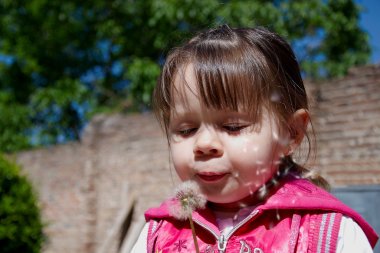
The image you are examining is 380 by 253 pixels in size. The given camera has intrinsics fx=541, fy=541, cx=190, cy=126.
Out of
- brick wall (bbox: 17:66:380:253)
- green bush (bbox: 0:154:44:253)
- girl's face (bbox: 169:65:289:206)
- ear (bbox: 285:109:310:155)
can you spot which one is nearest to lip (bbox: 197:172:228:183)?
girl's face (bbox: 169:65:289:206)

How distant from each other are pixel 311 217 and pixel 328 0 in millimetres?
7964

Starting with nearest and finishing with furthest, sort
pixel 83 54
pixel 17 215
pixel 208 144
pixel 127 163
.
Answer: pixel 208 144
pixel 17 215
pixel 127 163
pixel 83 54

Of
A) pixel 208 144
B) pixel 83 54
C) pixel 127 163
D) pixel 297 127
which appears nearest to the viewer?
pixel 208 144

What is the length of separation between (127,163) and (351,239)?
566cm

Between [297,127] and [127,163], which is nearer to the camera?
[297,127]

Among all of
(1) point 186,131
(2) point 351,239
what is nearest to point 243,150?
(1) point 186,131

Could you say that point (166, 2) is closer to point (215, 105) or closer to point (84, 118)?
point (84, 118)

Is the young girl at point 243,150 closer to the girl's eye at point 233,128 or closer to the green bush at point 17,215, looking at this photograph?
the girl's eye at point 233,128

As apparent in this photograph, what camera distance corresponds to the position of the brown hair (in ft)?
4.44

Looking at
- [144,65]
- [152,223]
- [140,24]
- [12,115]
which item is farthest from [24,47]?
[152,223]

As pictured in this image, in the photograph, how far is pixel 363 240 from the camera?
135 centimetres

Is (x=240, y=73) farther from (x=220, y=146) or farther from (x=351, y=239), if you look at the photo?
(x=351, y=239)

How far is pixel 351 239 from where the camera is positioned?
1.33 m

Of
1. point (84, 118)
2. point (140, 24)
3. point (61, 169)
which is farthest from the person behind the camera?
Answer: point (84, 118)
